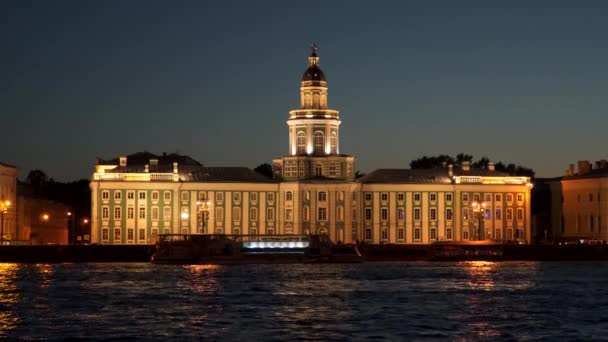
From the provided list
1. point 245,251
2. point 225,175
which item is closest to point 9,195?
point 225,175

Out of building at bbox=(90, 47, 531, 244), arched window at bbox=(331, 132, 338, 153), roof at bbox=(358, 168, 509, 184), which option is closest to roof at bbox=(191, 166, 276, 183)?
building at bbox=(90, 47, 531, 244)

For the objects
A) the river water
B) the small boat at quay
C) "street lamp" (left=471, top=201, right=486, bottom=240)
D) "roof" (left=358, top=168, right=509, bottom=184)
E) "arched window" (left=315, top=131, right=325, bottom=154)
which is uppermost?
"arched window" (left=315, top=131, right=325, bottom=154)

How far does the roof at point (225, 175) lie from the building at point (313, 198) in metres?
0.10

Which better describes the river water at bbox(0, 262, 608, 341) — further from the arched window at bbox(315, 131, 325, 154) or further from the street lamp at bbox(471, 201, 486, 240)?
the arched window at bbox(315, 131, 325, 154)

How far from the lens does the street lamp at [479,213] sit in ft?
516

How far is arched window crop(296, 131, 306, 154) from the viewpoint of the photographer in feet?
547

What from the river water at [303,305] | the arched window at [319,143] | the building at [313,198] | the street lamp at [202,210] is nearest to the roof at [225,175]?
the building at [313,198]

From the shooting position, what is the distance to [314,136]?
167 meters

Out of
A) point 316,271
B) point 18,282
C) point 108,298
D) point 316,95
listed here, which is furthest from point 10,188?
point 108,298

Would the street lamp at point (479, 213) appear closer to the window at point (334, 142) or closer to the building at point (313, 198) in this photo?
the building at point (313, 198)

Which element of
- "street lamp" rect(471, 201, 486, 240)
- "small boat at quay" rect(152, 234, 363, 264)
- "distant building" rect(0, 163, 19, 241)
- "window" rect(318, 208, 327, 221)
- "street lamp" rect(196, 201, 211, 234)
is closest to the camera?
"small boat at quay" rect(152, 234, 363, 264)

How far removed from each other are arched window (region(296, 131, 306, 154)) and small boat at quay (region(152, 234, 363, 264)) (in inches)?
732

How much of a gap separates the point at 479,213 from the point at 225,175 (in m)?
25.0

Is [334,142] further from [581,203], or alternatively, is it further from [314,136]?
[581,203]
